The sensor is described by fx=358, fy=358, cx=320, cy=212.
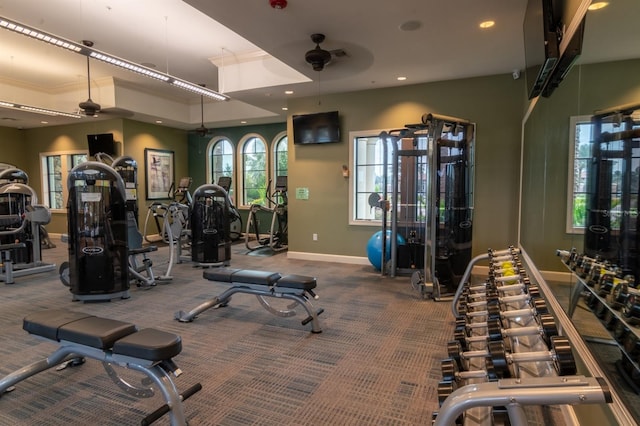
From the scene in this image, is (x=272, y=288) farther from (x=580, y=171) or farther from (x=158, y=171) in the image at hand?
(x=158, y=171)

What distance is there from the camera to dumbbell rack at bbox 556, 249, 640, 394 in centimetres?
126

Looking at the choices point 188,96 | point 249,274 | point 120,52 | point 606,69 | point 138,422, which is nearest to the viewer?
point 606,69

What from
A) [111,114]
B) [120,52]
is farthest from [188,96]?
[120,52]

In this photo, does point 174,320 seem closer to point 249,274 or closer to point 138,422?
point 249,274

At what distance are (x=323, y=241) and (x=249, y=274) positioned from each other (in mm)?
3168

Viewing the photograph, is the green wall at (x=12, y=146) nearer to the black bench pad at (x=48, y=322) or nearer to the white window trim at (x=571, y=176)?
the black bench pad at (x=48, y=322)

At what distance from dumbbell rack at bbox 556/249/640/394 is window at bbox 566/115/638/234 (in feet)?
0.69

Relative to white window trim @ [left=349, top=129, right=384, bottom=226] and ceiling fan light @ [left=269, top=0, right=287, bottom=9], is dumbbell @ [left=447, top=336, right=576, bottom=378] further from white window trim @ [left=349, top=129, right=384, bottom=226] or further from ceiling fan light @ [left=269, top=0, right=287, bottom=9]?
white window trim @ [left=349, top=129, right=384, bottom=226]

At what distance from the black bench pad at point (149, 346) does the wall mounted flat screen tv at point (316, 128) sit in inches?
194

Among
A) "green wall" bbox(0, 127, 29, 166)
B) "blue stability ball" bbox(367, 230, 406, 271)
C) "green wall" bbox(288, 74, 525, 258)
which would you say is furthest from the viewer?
"green wall" bbox(0, 127, 29, 166)

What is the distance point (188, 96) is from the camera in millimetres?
8711

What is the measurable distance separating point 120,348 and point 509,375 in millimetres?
1834

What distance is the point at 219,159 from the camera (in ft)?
33.1

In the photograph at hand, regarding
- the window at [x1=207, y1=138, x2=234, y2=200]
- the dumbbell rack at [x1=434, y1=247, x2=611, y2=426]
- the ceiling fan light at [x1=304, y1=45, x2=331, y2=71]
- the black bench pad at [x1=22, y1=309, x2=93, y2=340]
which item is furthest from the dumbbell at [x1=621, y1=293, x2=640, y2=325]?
the window at [x1=207, y1=138, x2=234, y2=200]
